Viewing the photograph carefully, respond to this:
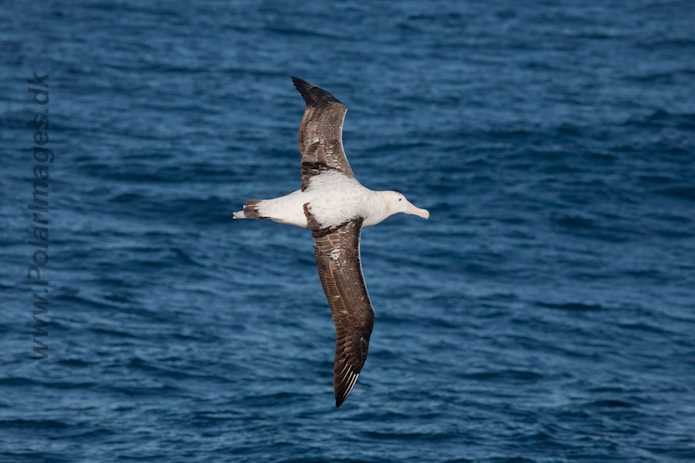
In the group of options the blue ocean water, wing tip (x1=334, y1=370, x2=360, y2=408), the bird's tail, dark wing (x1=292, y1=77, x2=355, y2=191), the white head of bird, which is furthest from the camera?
the blue ocean water

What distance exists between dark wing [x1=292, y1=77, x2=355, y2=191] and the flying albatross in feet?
0.06

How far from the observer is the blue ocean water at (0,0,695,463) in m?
22.7

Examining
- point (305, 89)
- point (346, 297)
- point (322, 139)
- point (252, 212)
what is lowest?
point (346, 297)

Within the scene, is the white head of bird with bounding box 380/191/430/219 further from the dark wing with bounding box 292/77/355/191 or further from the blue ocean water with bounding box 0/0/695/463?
the blue ocean water with bounding box 0/0/695/463

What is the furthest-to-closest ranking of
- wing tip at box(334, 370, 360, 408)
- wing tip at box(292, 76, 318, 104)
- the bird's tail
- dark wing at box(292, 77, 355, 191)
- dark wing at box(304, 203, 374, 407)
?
wing tip at box(292, 76, 318, 104) → dark wing at box(292, 77, 355, 191) → the bird's tail → dark wing at box(304, 203, 374, 407) → wing tip at box(334, 370, 360, 408)

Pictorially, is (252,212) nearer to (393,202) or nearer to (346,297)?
(346,297)

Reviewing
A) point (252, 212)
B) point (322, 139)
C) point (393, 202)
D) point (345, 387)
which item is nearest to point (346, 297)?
point (345, 387)

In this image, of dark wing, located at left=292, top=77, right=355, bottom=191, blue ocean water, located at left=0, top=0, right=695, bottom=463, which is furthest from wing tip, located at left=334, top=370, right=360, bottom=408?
blue ocean water, located at left=0, top=0, right=695, bottom=463

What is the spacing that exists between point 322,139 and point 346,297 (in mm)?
2751

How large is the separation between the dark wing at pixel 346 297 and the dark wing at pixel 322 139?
4.60 feet

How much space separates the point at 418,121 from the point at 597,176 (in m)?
8.09

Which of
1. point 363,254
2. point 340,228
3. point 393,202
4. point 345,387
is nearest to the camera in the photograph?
point 345,387

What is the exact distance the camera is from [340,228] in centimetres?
1198

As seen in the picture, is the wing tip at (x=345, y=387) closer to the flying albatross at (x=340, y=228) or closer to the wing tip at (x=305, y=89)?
the flying albatross at (x=340, y=228)
